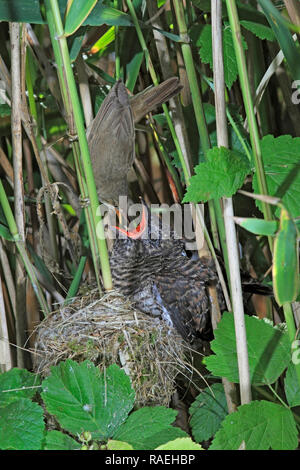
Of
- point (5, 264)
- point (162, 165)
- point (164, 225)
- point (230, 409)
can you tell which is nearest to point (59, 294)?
point (5, 264)

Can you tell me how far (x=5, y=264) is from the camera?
1.27m

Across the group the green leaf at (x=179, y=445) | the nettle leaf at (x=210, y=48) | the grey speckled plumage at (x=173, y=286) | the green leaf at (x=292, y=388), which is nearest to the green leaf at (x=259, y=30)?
the nettle leaf at (x=210, y=48)

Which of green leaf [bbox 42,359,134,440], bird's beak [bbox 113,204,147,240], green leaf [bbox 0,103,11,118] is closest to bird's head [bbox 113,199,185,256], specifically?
bird's beak [bbox 113,204,147,240]

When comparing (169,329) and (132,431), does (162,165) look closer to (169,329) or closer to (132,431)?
(169,329)

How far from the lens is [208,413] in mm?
1090

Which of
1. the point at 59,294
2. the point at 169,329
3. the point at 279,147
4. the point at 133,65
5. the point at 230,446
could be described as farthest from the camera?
the point at 59,294

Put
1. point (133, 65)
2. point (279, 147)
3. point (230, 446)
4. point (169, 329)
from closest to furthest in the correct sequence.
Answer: point (230, 446) → point (279, 147) → point (169, 329) → point (133, 65)

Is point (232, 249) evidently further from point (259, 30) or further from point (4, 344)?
point (4, 344)

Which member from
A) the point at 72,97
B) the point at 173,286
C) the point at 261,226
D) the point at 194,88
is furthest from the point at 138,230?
the point at 261,226

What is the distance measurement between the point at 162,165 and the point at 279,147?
Answer: 0.50 metres

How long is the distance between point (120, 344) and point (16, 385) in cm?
20

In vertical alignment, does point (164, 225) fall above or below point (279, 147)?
below

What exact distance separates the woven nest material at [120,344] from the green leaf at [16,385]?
3 centimetres

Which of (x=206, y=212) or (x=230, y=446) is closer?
(x=230, y=446)
